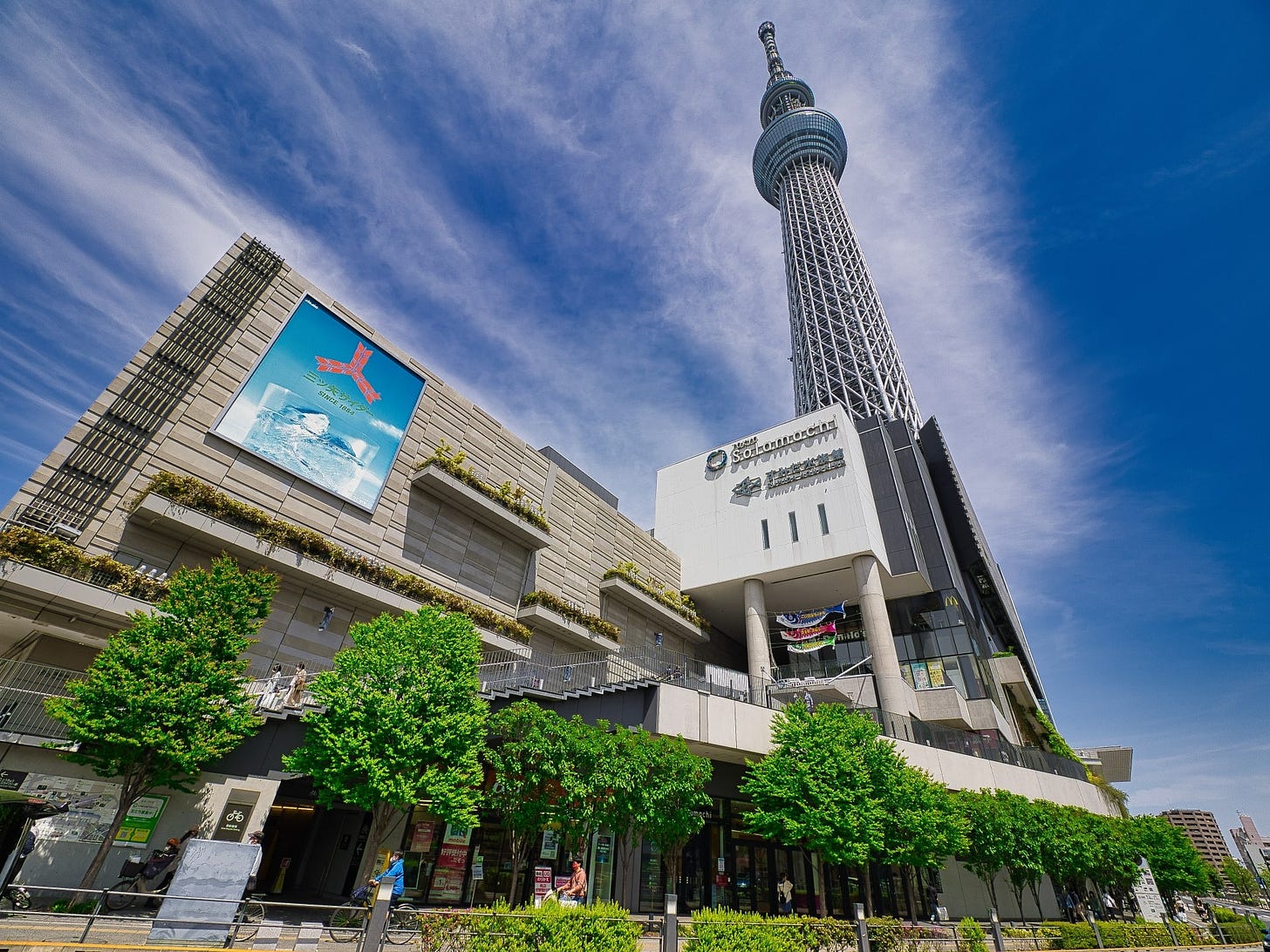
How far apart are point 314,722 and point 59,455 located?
11599 millimetres

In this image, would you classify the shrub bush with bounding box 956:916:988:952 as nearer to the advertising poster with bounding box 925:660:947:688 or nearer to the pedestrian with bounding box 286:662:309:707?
the pedestrian with bounding box 286:662:309:707

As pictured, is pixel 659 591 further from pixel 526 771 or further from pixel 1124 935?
pixel 1124 935

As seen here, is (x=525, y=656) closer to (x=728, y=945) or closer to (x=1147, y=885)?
(x=728, y=945)

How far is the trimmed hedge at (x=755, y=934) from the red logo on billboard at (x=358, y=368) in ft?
73.7

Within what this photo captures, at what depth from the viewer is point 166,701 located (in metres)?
13.1

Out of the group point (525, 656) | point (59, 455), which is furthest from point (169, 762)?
point (525, 656)

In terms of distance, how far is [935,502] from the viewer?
→ 4175 cm

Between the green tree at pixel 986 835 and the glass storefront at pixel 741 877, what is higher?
the green tree at pixel 986 835

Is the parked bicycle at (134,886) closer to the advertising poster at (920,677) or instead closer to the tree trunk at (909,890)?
the tree trunk at (909,890)

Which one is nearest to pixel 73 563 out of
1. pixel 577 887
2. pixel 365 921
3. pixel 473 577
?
pixel 365 921

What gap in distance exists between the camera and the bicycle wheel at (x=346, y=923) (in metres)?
10.9

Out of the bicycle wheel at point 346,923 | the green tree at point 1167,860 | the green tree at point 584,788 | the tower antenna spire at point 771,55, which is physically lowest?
the bicycle wheel at point 346,923

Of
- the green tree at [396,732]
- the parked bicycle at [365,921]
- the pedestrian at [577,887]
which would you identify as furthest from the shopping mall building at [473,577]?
the pedestrian at [577,887]

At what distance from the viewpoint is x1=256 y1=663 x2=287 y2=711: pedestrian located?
15992 mm
